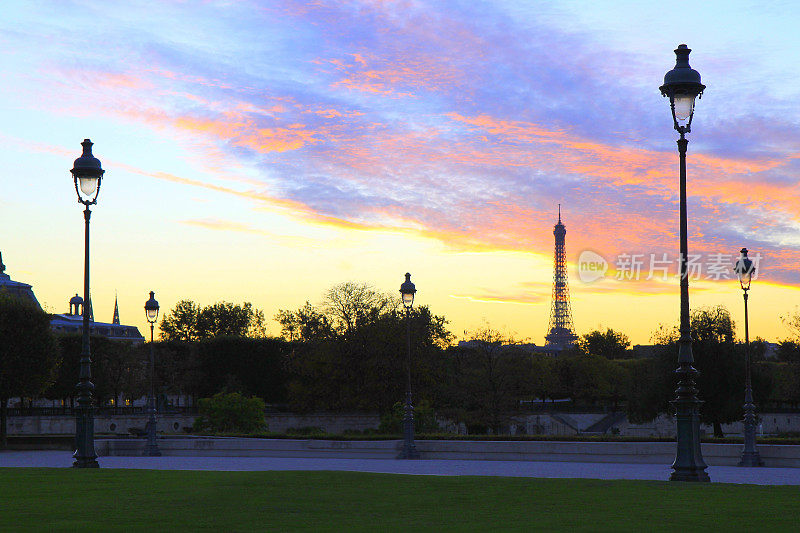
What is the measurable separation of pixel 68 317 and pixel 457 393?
318ft

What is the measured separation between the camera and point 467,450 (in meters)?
37.2

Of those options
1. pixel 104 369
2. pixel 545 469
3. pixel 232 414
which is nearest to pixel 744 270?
pixel 545 469

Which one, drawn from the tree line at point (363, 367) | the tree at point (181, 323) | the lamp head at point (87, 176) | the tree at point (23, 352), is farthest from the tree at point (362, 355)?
the tree at point (181, 323)

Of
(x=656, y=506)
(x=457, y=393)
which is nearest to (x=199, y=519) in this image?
(x=656, y=506)

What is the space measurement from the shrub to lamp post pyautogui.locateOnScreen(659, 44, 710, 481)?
1524 inches

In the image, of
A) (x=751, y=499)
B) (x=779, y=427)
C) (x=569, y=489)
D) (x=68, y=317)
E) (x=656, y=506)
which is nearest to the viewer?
(x=656, y=506)

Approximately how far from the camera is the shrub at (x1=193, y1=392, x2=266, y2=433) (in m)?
55.7

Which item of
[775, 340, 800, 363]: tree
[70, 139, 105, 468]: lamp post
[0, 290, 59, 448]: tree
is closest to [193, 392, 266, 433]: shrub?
[0, 290, 59, 448]: tree

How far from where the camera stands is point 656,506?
531 inches

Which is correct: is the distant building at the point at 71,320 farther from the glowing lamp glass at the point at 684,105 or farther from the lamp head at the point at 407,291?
the glowing lamp glass at the point at 684,105

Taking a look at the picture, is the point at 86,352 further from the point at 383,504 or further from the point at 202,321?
the point at 202,321

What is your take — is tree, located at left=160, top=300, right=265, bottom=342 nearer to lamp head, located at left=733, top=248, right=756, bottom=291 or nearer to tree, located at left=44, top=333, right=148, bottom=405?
tree, located at left=44, top=333, right=148, bottom=405

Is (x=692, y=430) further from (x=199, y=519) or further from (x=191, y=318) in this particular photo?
(x=191, y=318)

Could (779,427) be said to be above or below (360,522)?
below
